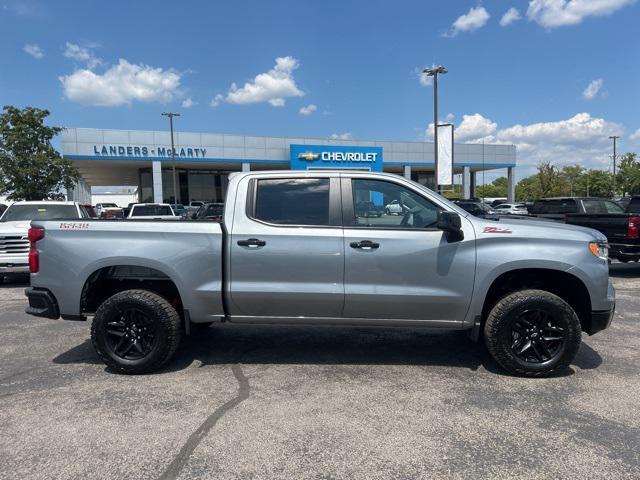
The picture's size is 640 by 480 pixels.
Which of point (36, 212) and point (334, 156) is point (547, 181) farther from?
point (36, 212)

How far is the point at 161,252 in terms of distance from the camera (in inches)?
176

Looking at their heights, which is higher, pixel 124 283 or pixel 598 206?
pixel 598 206

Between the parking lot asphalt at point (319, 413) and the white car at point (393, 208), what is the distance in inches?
60.7

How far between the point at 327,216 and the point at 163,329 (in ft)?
6.14

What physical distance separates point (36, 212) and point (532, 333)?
1056 centimetres

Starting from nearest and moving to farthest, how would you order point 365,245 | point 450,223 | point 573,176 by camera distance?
point 450,223 → point 365,245 → point 573,176

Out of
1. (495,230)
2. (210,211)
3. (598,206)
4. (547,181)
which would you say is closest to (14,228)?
(210,211)

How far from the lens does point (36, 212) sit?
423 inches

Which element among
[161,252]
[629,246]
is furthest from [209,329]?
[629,246]

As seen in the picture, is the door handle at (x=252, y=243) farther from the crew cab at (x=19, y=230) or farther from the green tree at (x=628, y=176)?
the green tree at (x=628, y=176)

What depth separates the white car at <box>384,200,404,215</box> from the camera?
4531mm

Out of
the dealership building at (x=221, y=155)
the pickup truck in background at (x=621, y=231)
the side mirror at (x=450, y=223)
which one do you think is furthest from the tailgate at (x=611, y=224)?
the dealership building at (x=221, y=155)

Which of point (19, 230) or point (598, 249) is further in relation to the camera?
point (19, 230)

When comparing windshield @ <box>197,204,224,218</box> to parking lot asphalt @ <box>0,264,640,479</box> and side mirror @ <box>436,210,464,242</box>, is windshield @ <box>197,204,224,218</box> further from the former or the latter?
side mirror @ <box>436,210,464,242</box>
